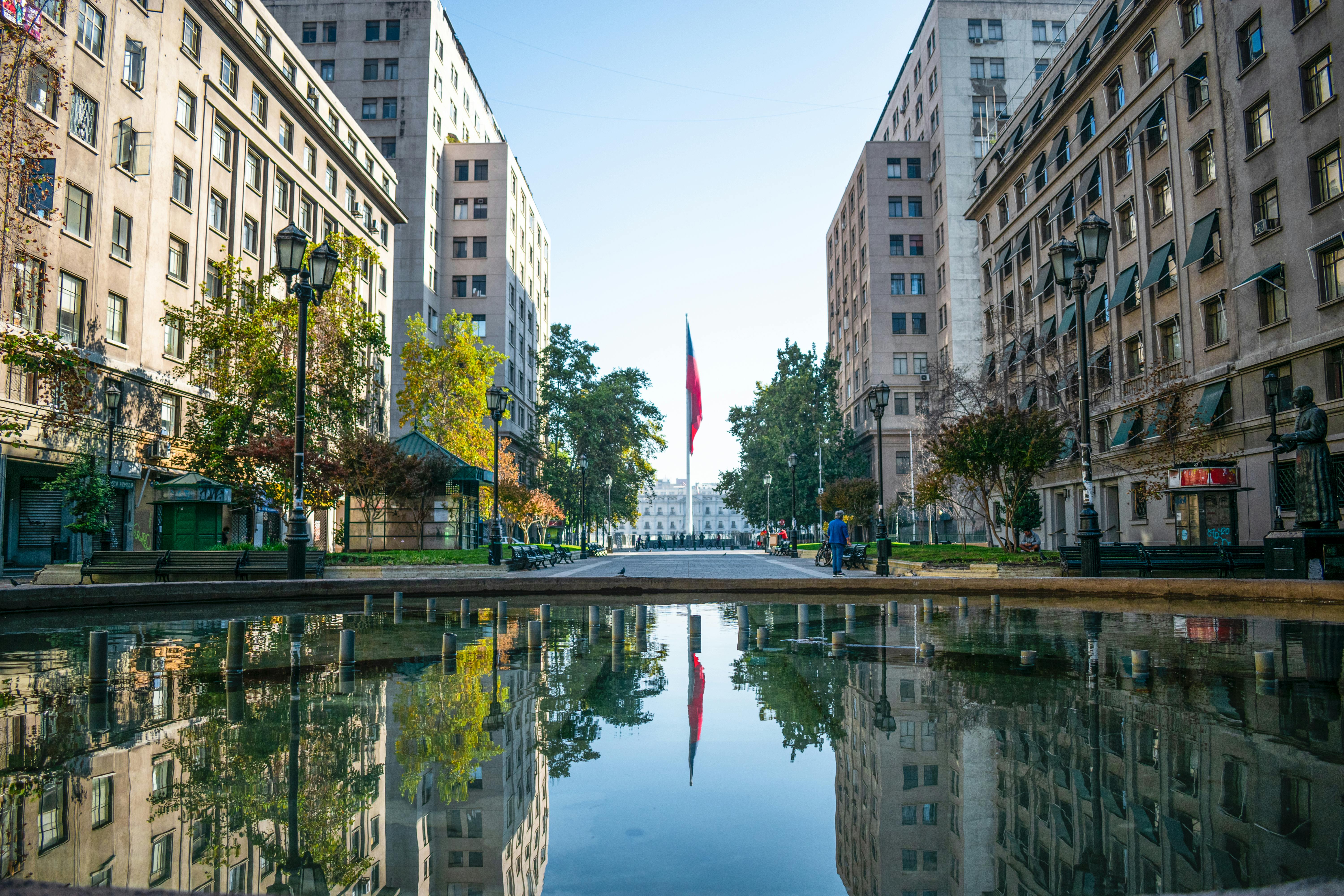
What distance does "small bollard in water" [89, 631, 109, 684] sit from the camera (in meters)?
6.50

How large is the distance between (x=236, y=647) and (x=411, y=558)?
61.4 ft

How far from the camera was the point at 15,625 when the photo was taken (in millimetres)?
12062

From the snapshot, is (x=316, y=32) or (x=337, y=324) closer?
(x=337, y=324)

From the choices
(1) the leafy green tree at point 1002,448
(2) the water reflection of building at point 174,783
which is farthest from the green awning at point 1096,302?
(2) the water reflection of building at point 174,783

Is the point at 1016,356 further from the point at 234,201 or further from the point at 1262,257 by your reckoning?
the point at 234,201

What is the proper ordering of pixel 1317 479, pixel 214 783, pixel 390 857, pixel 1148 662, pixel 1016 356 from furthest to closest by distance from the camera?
pixel 1016 356
pixel 1317 479
pixel 1148 662
pixel 214 783
pixel 390 857

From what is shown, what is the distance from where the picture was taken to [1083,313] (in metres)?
17.2

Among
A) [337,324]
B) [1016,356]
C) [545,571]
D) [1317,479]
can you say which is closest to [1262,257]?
[1317,479]

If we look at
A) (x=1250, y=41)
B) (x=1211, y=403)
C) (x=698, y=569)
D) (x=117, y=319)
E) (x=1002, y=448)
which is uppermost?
(x=1250, y=41)

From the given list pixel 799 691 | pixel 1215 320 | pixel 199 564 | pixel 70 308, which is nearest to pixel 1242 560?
pixel 1215 320

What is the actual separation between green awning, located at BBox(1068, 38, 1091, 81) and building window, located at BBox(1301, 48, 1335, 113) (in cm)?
1419

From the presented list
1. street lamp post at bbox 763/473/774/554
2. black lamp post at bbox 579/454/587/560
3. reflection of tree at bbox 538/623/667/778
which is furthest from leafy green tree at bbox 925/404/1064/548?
street lamp post at bbox 763/473/774/554

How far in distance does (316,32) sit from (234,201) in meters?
32.8

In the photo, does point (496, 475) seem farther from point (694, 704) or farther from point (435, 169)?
point (435, 169)
